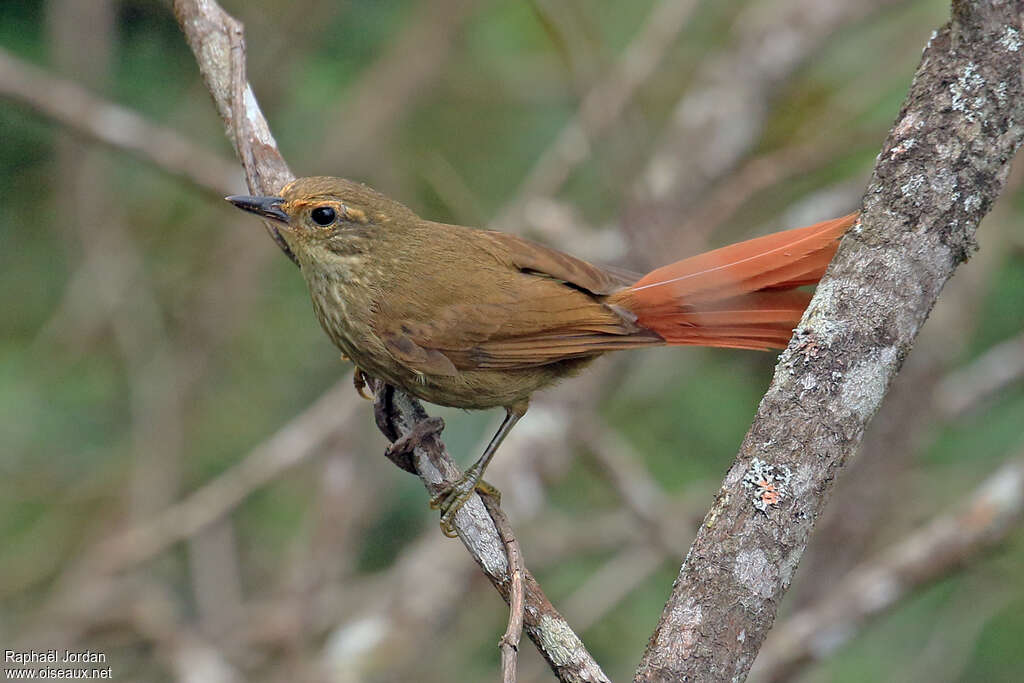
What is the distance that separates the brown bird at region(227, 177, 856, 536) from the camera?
299cm

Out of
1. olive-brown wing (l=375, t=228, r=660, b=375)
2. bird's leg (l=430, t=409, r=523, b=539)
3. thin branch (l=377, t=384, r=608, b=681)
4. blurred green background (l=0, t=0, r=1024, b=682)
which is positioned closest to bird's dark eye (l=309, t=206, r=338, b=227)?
olive-brown wing (l=375, t=228, r=660, b=375)

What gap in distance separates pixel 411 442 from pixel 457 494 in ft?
0.81

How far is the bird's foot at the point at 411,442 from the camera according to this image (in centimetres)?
248

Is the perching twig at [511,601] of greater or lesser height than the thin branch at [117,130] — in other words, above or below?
below

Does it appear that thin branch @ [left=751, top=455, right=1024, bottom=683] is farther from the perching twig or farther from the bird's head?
the bird's head

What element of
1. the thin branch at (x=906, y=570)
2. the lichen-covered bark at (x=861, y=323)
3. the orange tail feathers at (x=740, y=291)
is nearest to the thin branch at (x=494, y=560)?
the lichen-covered bark at (x=861, y=323)

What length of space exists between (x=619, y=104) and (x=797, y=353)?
269 cm

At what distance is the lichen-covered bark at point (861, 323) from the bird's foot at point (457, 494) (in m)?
0.72

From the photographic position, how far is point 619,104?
14.9 ft

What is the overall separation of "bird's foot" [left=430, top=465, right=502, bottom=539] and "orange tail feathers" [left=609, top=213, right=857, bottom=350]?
68cm

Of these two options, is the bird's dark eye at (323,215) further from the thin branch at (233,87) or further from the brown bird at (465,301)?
the thin branch at (233,87)

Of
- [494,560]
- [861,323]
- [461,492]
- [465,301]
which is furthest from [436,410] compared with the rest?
[861,323]

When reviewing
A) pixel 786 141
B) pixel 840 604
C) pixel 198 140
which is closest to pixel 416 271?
pixel 840 604

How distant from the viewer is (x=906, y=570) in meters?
3.70
